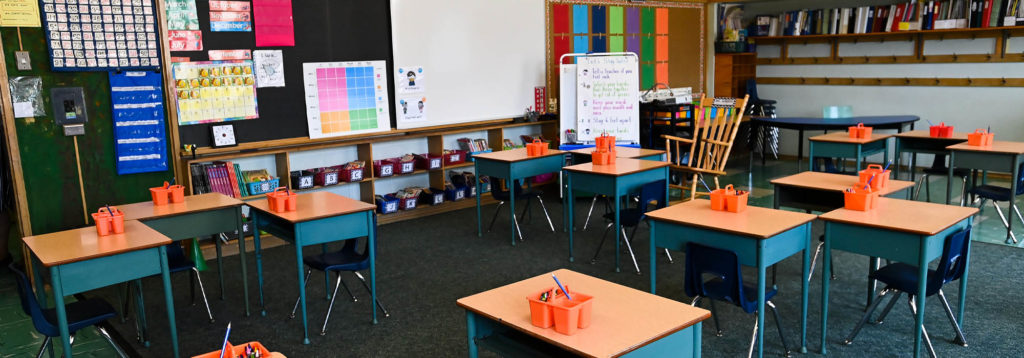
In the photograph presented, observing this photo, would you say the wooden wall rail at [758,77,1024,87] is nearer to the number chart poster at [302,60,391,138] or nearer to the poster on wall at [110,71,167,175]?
the number chart poster at [302,60,391,138]

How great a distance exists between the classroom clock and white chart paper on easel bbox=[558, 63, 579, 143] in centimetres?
358

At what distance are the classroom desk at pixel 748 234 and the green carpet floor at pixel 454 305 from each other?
54cm

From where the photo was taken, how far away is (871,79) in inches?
395

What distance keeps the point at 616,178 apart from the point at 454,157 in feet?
9.47

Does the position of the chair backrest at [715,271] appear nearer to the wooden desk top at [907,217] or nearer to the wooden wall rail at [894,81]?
the wooden desk top at [907,217]

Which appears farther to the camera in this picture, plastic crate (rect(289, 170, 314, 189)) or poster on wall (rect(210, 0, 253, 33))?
plastic crate (rect(289, 170, 314, 189))

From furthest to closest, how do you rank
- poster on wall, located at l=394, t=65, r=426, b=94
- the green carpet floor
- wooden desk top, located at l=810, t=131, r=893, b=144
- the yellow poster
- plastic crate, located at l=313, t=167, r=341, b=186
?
poster on wall, located at l=394, t=65, r=426, b=94 → plastic crate, located at l=313, t=167, r=341, b=186 → wooden desk top, located at l=810, t=131, r=893, b=144 → the yellow poster → the green carpet floor

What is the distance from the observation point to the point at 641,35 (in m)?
9.70

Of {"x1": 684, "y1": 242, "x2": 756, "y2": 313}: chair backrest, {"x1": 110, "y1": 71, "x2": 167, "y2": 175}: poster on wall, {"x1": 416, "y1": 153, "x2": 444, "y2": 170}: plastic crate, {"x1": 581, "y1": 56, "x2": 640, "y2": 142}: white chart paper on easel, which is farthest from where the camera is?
{"x1": 581, "y1": 56, "x2": 640, "y2": 142}: white chart paper on easel

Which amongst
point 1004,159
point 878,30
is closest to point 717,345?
point 1004,159

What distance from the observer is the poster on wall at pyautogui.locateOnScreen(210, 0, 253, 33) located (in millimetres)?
5980

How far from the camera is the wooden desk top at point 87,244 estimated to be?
3312 mm

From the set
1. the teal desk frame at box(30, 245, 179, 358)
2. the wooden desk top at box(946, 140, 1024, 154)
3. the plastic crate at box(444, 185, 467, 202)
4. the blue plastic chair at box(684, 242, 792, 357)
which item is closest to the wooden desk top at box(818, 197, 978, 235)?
the blue plastic chair at box(684, 242, 792, 357)

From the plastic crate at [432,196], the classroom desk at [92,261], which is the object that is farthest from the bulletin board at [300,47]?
the classroom desk at [92,261]
